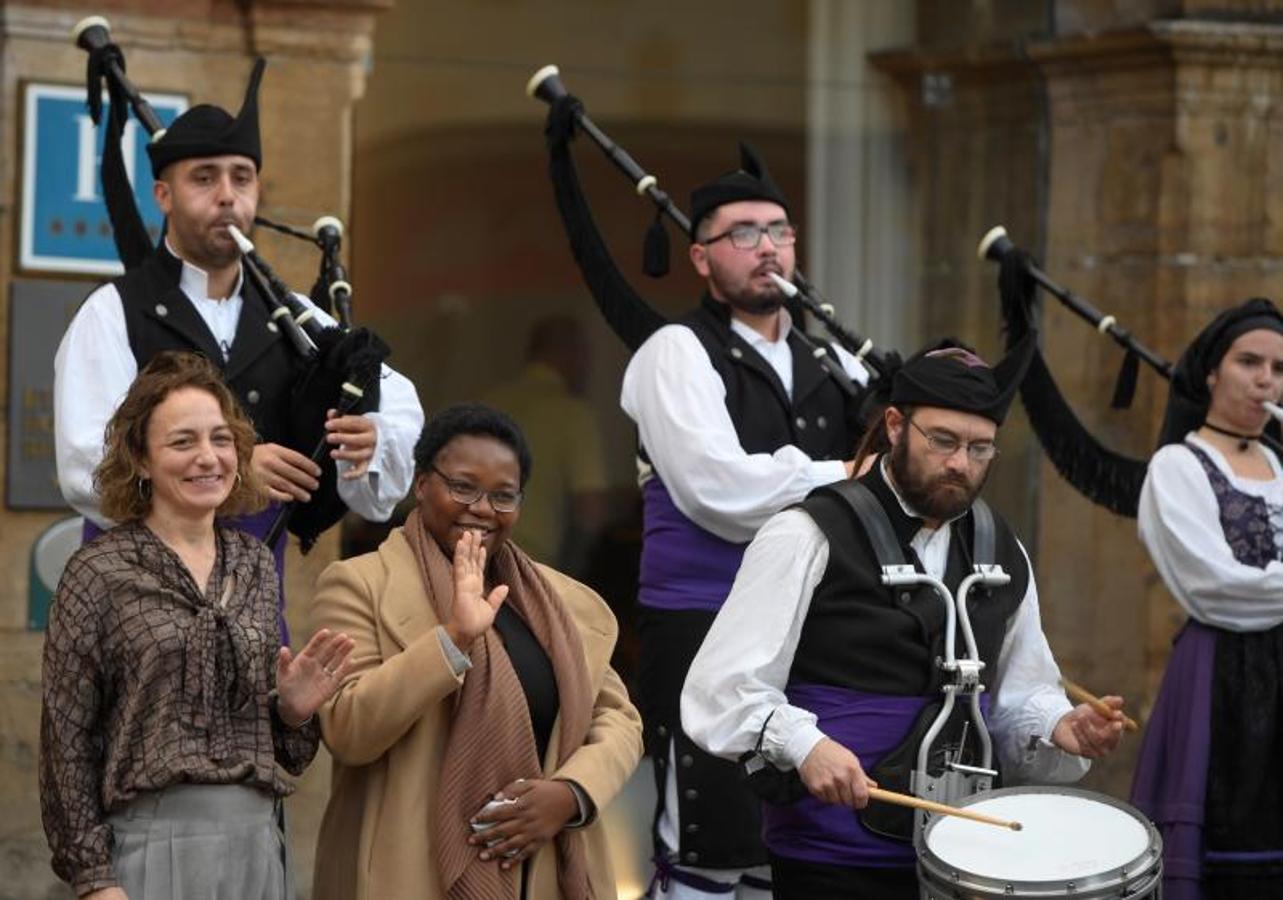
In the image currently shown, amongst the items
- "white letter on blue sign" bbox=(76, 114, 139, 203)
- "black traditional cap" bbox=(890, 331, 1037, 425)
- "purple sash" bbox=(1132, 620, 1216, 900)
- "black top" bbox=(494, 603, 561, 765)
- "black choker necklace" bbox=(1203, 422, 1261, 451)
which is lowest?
"purple sash" bbox=(1132, 620, 1216, 900)

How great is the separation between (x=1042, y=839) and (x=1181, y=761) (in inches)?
71.4

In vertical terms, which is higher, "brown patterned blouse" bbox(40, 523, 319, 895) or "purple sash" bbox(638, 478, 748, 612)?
"purple sash" bbox(638, 478, 748, 612)

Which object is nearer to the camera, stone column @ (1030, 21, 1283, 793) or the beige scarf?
the beige scarf

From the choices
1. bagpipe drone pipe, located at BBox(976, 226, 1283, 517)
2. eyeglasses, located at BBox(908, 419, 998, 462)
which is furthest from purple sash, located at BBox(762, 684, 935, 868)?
bagpipe drone pipe, located at BBox(976, 226, 1283, 517)

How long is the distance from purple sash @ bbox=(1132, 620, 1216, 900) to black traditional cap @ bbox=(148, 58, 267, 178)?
8.37 feet

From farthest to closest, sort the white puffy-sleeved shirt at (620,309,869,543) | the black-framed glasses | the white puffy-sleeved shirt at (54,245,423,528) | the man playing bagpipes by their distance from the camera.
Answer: the white puffy-sleeved shirt at (620,309,869,543)
the man playing bagpipes
the white puffy-sleeved shirt at (54,245,423,528)
the black-framed glasses

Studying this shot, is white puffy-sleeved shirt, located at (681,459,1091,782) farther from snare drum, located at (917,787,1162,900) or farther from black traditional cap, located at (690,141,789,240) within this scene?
black traditional cap, located at (690,141,789,240)

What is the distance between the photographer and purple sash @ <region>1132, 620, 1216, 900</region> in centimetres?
676

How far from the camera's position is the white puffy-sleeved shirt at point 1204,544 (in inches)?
266

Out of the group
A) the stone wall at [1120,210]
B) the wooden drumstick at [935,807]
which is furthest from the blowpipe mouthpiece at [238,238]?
the stone wall at [1120,210]

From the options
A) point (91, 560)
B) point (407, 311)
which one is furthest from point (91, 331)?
point (407, 311)

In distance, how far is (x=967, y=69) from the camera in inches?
377

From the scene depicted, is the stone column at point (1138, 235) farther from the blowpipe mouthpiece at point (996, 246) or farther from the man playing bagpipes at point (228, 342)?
the man playing bagpipes at point (228, 342)

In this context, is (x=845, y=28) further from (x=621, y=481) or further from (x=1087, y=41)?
(x=621, y=481)
